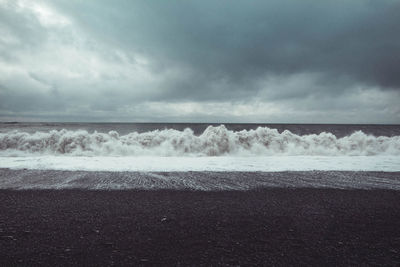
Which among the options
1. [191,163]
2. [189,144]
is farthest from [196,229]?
[189,144]

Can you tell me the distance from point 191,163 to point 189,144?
548 cm

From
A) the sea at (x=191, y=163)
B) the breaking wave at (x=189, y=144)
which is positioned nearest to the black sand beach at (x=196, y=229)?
the sea at (x=191, y=163)

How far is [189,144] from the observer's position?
15.0 m

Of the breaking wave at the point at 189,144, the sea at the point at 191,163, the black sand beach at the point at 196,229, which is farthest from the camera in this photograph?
the breaking wave at the point at 189,144

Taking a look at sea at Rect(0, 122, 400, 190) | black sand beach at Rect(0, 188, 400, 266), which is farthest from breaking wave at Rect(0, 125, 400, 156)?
black sand beach at Rect(0, 188, 400, 266)

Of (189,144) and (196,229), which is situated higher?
(189,144)

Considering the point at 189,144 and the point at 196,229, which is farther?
the point at 189,144

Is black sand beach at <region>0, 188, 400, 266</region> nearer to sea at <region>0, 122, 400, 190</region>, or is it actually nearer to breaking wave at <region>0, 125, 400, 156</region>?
sea at <region>0, 122, 400, 190</region>

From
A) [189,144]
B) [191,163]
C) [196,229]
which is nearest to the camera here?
[196,229]

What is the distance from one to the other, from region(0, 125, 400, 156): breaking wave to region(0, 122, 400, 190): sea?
0.17 feet

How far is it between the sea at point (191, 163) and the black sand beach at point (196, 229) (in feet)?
3.65

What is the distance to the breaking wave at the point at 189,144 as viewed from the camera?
14.4 meters

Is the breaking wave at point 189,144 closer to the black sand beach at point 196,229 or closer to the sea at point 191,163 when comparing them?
the sea at point 191,163

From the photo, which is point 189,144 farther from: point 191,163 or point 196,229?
point 196,229
